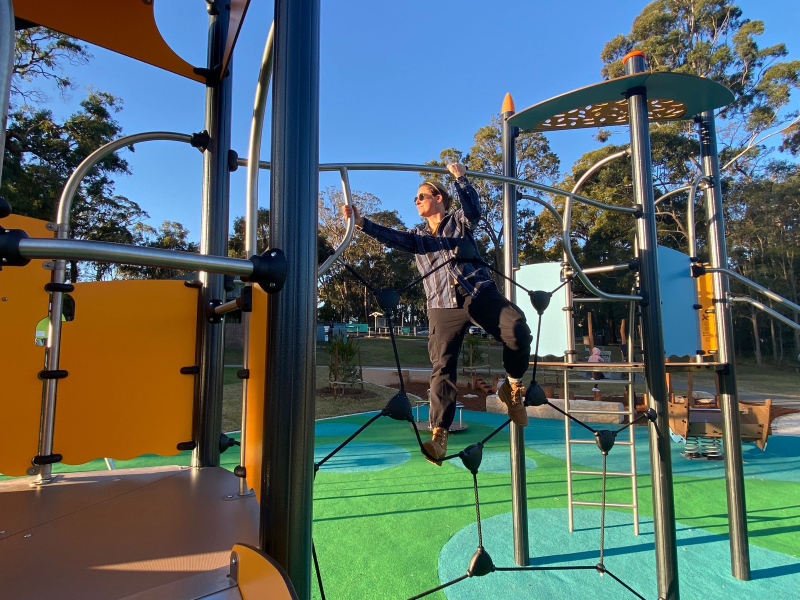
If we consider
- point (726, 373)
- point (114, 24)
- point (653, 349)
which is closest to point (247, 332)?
point (114, 24)

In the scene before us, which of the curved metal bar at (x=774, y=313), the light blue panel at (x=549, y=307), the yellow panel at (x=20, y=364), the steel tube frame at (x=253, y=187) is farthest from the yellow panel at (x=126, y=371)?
the curved metal bar at (x=774, y=313)

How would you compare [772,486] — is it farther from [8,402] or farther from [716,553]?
[8,402]

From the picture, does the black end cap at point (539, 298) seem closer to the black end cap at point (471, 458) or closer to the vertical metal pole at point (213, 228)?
the black end cap at point (471, 458)

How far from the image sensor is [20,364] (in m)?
1.63

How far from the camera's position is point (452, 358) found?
226 centimetres

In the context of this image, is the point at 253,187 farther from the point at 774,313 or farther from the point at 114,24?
the point at 774,313

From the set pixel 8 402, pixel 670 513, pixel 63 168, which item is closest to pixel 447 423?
pixel 670 513

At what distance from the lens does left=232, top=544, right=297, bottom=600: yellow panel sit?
0.68 m

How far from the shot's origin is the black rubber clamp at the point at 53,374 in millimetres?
1555

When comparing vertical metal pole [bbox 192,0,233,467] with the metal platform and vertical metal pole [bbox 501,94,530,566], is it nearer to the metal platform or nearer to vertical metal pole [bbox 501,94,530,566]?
the metal platform

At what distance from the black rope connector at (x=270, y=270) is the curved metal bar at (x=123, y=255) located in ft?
0.06

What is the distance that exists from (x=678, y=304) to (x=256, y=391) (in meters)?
3.34

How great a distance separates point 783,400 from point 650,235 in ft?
40.7

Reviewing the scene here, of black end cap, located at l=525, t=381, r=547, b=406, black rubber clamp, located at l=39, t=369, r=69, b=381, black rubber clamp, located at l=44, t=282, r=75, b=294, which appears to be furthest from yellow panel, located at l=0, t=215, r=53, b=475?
black end cap, located at l=525, t=381, r=547, b=406
